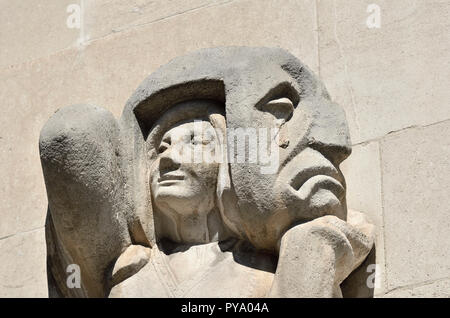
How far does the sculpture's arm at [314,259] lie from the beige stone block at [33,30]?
1646 mm

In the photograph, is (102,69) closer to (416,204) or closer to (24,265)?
(24,265)

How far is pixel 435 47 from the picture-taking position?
438 cm

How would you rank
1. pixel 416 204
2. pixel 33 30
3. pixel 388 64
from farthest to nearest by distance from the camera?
1. pixel 33 30
2. pixel 388 64
3. pixel 416 204

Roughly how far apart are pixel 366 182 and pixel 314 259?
0.60 metres

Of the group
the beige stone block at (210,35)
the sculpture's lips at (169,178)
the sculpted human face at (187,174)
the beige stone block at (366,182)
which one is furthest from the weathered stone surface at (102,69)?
the sculpture's lips at (169,178)

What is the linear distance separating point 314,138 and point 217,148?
0.98 feet

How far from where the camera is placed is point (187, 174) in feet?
13.0

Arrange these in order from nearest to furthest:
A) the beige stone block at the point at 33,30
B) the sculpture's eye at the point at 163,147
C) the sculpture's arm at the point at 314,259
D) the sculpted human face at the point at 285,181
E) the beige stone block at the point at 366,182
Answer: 1. the sculpture's arm at the point at 314,259
2. the sculpted human face at the point at 285,181
3. the sculpture's eye at the point at 163,147
4. the beige stone block at the point at 366,182
5. the beige stone block at the point at 33,30

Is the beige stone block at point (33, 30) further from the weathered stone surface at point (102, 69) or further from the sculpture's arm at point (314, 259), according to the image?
the sculpture's arm at point (314, 259)

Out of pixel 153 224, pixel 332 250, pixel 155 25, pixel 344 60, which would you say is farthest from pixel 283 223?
pixel 155 25

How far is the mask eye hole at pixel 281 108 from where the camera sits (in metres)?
3.96

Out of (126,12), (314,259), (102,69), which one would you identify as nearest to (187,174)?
(314,259)

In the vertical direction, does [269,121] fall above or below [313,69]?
below
